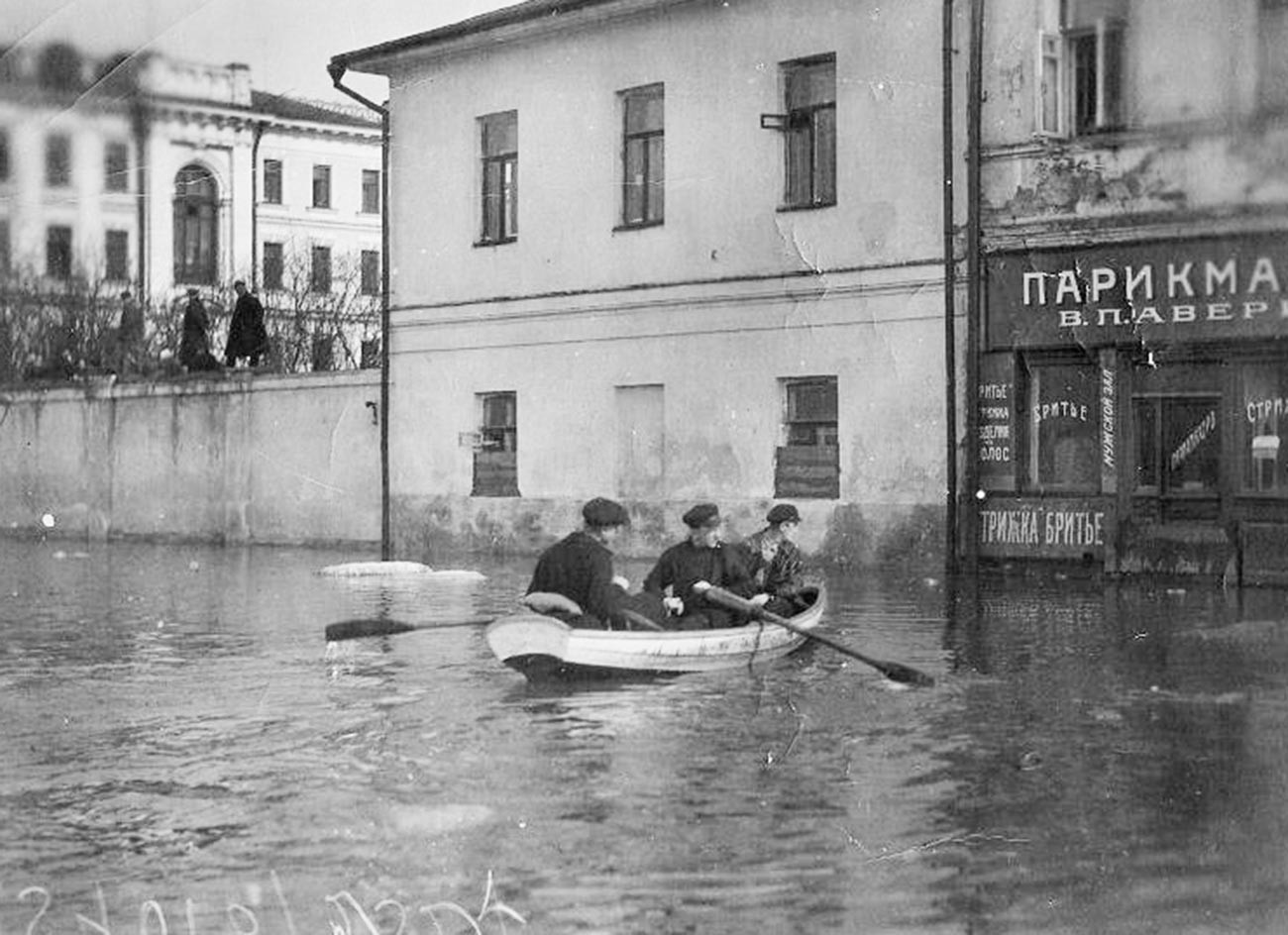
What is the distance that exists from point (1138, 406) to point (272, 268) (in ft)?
61.3

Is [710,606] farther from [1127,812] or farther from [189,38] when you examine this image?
[189,38]

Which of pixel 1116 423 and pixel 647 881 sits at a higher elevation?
pixel 1116 423

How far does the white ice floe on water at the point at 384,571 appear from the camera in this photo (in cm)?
2670

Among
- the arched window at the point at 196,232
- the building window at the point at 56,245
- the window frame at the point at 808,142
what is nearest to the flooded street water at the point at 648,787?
the building window at the point at 56,245

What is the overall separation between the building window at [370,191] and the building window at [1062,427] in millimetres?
11794

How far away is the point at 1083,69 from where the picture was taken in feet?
75.6

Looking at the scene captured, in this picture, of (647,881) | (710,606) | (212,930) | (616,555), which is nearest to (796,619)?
(710,606)

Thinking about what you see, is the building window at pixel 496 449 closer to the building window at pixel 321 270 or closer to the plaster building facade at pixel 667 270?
the plaster building facade at pixel 667 270

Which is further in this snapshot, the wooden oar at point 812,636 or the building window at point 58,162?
the wooden oar at point 812,636

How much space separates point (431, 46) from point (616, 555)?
25.7 ft

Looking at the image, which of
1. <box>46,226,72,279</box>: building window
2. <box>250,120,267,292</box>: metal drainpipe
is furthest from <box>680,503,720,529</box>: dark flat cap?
<box>46,226,72,279</box>: building window

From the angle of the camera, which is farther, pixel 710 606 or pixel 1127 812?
pixel 710 606

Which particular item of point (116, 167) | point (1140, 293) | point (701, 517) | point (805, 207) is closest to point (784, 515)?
point (701, 517)

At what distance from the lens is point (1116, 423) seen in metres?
23.5
